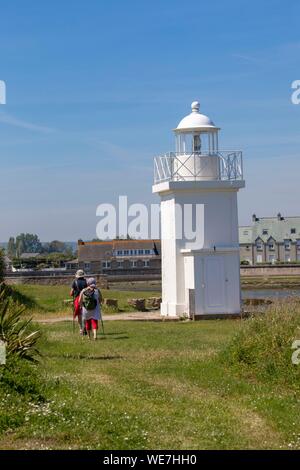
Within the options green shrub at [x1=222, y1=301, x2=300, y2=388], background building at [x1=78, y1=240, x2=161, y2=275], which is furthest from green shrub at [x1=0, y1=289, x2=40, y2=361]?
background building at [x1=78, y1=240, x2=161, y2=275]

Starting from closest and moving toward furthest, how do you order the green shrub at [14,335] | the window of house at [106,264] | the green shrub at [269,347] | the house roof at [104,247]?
the green shrub at [14,335] → the green shrub at [269,347] → the window of house at [106,264] → the house roof at [104,247]

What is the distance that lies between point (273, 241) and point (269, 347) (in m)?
118

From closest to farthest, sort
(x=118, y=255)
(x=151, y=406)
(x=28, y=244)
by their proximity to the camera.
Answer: (x=151, y=406) < (x=118, y=255) < (x=28, y=244)

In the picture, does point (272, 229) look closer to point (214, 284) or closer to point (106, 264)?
point (106, 264)

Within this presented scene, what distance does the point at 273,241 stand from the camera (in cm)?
13075

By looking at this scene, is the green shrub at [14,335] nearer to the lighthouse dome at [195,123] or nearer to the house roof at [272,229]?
the lighthouse dome at [195,123]


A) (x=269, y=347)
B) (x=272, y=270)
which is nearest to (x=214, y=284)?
(x=269, y=347)

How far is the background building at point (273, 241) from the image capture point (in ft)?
425

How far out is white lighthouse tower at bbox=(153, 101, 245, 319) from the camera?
28141 mm

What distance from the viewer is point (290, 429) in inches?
387

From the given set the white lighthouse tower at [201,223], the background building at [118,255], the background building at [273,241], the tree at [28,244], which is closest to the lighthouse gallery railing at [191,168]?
the white lighthouse tower at [201,223]

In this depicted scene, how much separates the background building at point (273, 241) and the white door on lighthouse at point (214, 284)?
3965 inches

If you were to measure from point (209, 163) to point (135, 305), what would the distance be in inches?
301
